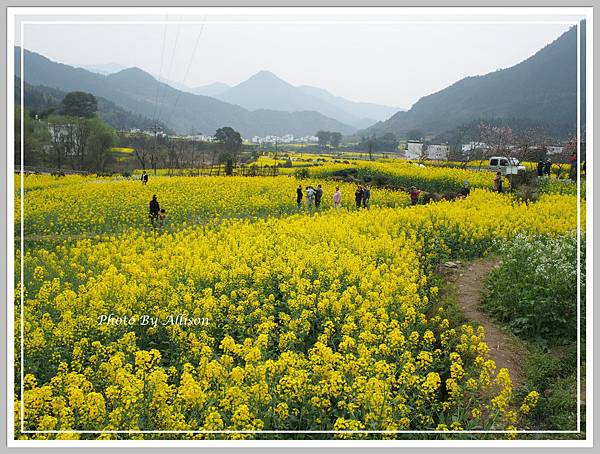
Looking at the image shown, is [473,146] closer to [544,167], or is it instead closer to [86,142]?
[544,167]

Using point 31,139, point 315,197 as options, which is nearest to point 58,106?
point 31,139

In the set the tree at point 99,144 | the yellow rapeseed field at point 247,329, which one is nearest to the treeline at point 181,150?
the tree at point 99,144

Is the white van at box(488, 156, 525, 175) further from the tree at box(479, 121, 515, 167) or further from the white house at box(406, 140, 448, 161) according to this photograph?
the white house at box(406, 140, 448, 161)

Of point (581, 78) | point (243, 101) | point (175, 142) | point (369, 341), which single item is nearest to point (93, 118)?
point (243, 101)

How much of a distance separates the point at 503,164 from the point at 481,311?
19.7 meters

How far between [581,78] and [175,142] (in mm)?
11748

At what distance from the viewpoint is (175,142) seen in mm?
Result: 15117

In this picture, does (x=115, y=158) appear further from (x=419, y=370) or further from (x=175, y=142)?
(x=419, y=370)

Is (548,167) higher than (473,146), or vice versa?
(473,146)

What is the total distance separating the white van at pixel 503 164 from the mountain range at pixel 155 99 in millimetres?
13029

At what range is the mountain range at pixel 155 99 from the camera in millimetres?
7121

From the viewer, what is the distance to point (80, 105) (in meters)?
9.80

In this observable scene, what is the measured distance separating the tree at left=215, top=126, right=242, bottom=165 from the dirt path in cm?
681

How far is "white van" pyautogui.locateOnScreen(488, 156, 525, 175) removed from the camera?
2215 cm
